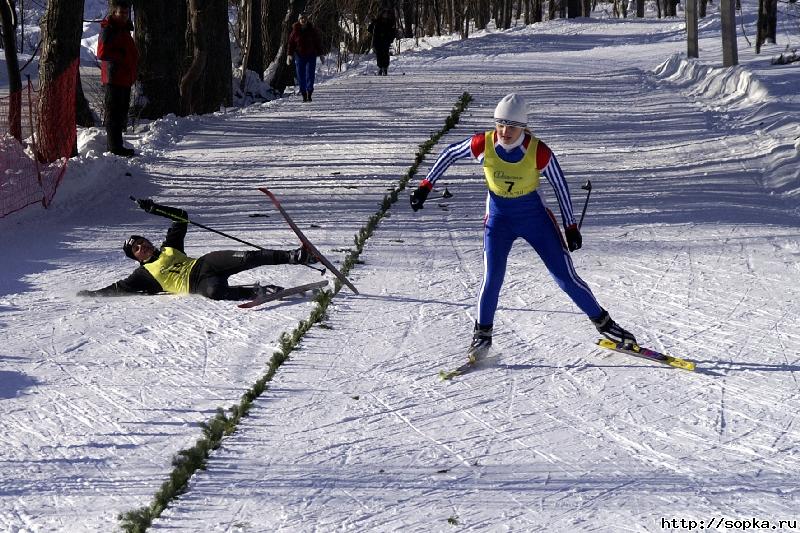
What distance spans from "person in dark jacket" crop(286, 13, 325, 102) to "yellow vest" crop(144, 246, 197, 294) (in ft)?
41.4

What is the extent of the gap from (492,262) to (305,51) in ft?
48.3

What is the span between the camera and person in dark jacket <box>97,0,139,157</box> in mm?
13852

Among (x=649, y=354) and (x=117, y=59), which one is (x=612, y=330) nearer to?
(x=649, y=354)

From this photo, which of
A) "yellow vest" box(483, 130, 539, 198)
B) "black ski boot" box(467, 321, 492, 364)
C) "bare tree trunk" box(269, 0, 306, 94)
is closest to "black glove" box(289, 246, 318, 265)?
"black ski boot" box(467, 321, 492, 364)

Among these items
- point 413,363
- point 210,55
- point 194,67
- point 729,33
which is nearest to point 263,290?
point 413,363

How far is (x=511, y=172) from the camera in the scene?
690cm

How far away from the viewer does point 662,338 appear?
7375 millimetres

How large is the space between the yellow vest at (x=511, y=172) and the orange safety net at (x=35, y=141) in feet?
21.1

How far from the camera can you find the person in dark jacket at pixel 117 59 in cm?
1385

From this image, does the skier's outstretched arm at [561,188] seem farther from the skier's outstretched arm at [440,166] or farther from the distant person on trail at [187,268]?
the distant person on trail at [187,268]

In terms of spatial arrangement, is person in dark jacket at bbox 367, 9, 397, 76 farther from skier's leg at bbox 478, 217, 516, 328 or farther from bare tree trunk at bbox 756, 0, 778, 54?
skier's leg at bbox 478, 217, 516, 328

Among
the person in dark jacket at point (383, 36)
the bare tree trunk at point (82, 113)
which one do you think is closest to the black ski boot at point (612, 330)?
the bare tree trunk at point (82, 113)

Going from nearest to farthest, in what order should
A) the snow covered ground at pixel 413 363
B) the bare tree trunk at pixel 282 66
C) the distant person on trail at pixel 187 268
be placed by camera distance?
the snow covered ground at pixel 413 363 → the distant person on trail at pixel 187 268 → the bare tree trunk at pixel 282 66

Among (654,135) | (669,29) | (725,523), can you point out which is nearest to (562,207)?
(725,523)
